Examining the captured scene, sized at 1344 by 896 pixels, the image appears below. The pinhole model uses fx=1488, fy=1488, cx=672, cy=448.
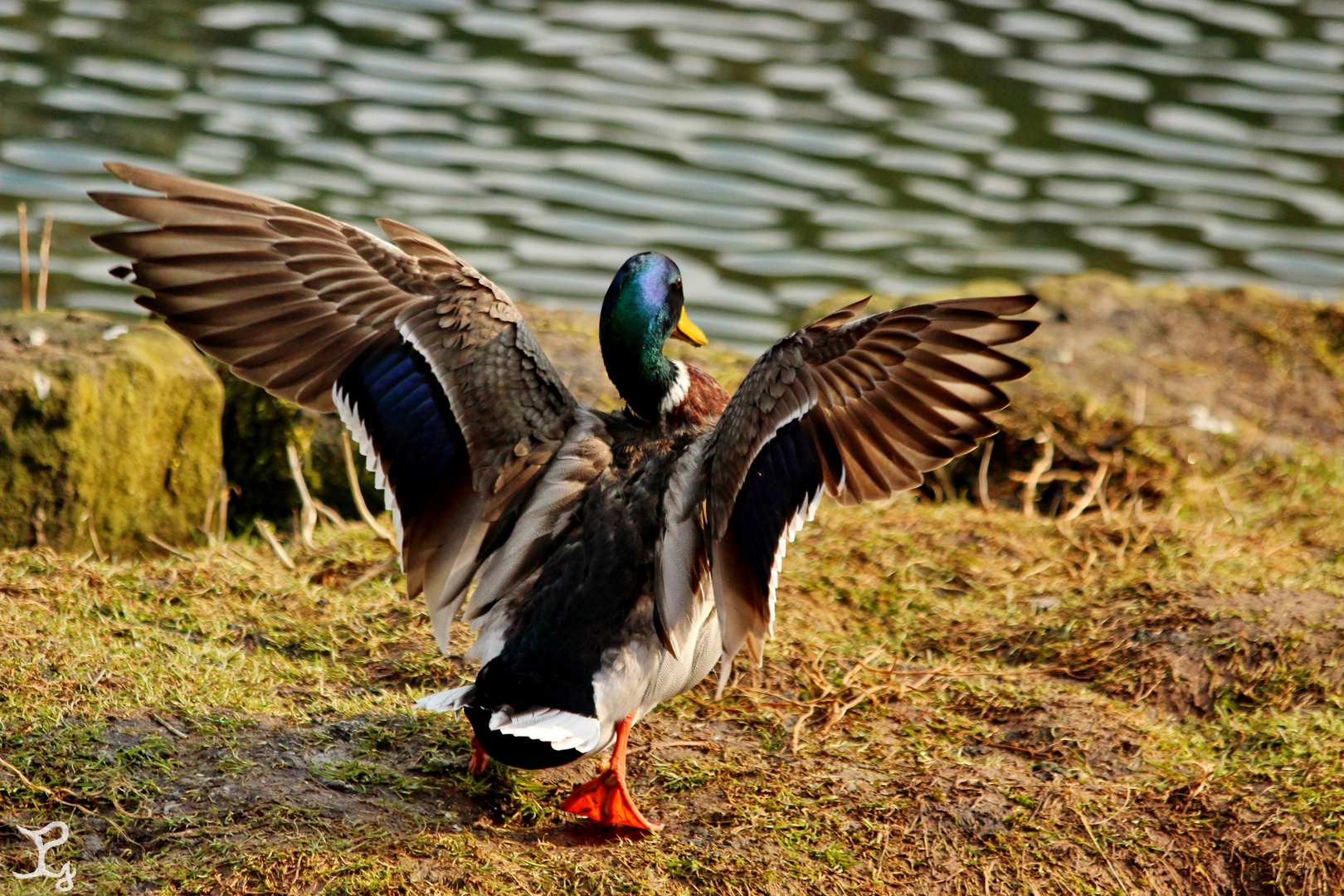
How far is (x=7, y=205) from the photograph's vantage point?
8.74 metres

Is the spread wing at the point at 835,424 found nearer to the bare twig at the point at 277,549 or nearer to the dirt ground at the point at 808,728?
the dirt ground at the point at 808,728

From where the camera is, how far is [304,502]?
5285 mm

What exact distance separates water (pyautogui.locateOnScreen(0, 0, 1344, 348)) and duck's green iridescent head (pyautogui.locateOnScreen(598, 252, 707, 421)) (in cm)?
470

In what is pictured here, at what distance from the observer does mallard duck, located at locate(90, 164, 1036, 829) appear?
3.30 m

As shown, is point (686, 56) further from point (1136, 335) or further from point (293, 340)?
point (293, 340)

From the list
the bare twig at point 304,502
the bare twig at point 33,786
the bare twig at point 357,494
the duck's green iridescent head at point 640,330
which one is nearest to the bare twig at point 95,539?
the bare twig at point 304,502

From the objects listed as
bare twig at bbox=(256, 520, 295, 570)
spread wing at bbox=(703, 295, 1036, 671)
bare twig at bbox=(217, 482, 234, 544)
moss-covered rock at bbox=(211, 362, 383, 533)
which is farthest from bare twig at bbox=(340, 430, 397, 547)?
spread wing at bbox=(703, 295, 1036, 671)

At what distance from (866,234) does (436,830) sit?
22.9ft

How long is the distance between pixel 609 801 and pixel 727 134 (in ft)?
25.6

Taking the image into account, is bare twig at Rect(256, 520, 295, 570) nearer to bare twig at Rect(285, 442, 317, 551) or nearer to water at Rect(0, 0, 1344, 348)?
bare twig at Rect(285, 442, 317, 551)

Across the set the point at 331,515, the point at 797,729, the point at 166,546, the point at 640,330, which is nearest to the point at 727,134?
the point at 331,515

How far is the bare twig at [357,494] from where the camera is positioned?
4.98 m

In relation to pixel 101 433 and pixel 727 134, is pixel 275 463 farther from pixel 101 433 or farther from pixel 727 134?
pixel 727 134

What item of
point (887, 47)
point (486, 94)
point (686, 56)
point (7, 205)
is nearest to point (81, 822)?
point (7, 205)
